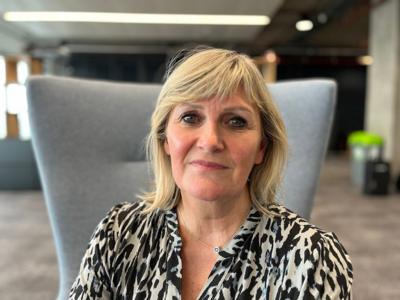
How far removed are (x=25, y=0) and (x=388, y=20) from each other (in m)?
6.05

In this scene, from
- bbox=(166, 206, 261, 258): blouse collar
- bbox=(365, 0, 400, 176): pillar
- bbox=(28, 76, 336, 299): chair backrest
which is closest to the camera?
bbox=(166, 206, 261, 258): blouse collar

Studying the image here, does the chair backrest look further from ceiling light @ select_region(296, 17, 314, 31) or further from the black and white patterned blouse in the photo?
ceiling light @ select_region(296, 17, 314, 31)

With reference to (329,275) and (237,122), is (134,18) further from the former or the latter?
(329,275)

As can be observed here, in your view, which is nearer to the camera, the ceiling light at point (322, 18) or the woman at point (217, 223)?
the woman at point (217, 223)

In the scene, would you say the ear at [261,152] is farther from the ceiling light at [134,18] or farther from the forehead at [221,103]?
the ceiling light at [134,18]

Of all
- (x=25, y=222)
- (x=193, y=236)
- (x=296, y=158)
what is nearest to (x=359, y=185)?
(x=25, y=222)

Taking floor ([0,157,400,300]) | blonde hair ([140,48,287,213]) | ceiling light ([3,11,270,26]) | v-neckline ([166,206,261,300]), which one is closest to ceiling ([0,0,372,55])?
ceiling light ([3,11,270,26])

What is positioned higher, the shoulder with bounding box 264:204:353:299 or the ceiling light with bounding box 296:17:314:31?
the ceiling light with bounding box 296:17:314:31

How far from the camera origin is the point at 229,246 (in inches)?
38.2

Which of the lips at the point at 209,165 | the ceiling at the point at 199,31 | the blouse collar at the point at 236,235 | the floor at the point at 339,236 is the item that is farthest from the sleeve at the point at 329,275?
the ceiling at the point at 199,31

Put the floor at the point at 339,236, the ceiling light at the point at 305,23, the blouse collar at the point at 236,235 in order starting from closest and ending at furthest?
the blouse collar at the point at 236,235 < the floor at the point at 339,236 < the ceiling light at the point at 305,23

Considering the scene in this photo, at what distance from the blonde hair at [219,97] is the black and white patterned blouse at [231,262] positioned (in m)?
0.05

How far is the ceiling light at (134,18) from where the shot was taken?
309 inches

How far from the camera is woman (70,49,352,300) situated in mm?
913
